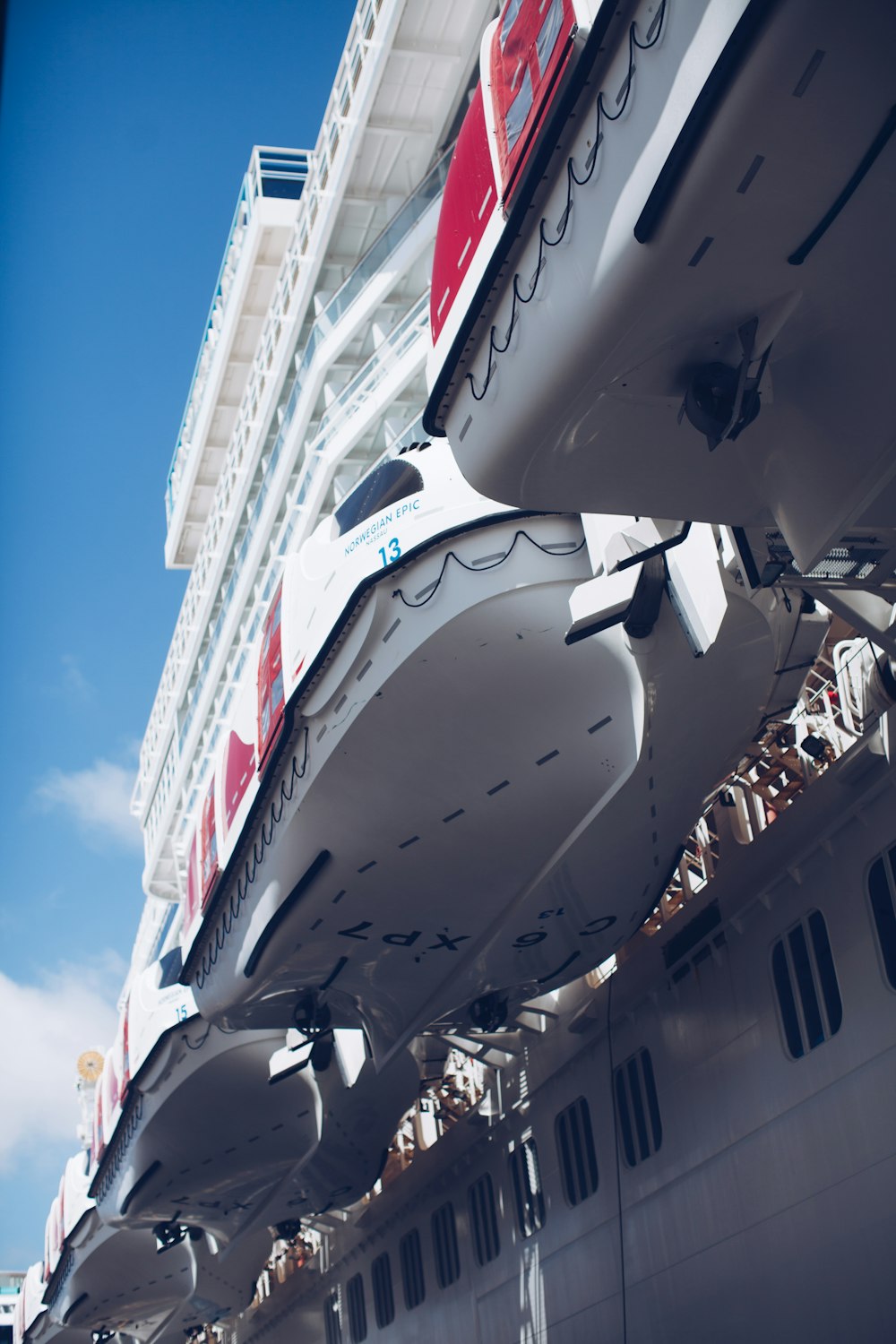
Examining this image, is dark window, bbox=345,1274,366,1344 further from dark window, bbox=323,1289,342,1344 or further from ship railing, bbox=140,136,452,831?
ship railing, bbox=140,136,452,831

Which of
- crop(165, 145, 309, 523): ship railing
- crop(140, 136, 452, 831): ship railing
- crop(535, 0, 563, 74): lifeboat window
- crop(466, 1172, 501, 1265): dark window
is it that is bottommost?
crop(466, 1172, 501, 1265): dark window

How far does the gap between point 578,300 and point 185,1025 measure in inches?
435

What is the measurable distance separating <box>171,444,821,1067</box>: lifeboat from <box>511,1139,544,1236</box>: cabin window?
4.99 metres

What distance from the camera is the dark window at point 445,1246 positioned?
1691 centimetres

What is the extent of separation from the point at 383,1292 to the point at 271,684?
572 inches

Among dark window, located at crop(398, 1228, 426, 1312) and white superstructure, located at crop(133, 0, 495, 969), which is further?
dark window, located at crop(398, 1228, 426, 1312)

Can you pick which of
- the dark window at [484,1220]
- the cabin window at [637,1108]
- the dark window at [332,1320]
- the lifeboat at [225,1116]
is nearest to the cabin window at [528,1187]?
the dark window at [484,1220]

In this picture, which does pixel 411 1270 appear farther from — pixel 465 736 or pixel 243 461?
pixel 243 461

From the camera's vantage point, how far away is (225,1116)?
14742 mm

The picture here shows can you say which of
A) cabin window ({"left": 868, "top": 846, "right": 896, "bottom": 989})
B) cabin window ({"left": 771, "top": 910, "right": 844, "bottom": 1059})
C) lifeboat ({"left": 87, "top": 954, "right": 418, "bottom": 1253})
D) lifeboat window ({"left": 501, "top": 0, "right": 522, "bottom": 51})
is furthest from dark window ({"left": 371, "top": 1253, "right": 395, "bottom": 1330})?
lifeboat window ({"left": 501, "top": 0, "right": 522, "bottom": 51})

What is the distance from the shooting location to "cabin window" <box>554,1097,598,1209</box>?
43.0 feet

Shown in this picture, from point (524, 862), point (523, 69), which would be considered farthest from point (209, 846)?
point (523, 69)

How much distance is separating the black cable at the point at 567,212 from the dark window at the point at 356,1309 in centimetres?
1933

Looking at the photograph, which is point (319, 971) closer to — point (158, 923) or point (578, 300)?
point (578, 300)
